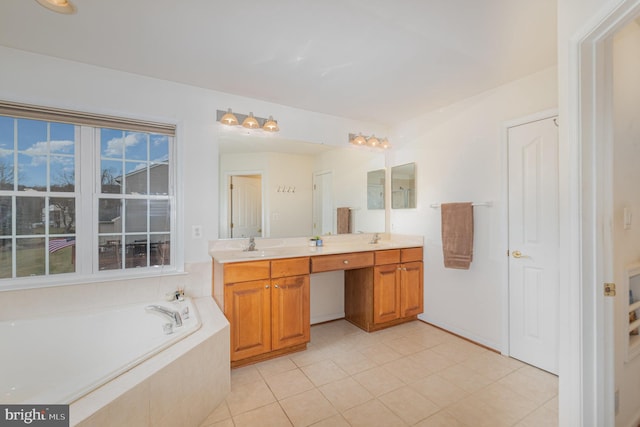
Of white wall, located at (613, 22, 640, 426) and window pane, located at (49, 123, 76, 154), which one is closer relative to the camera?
white wall, located at (613, 22, 640, 426)

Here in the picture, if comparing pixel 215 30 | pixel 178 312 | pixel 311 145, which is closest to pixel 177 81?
pixel 215 30

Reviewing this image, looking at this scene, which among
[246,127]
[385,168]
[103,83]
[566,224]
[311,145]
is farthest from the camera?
[385,168]

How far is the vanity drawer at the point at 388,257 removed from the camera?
115 inches

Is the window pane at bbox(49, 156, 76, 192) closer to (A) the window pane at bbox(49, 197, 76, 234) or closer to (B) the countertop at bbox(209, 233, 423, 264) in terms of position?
(A) the window pane at bbox(49, 197, 76, 234)

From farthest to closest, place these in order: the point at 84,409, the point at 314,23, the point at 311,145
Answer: the point at 311,145 < the point at 314,23 < the point at 84,409

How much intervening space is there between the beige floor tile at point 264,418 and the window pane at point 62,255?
1.76 meters

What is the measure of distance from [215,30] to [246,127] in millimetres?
1021

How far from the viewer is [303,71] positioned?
2252 mm

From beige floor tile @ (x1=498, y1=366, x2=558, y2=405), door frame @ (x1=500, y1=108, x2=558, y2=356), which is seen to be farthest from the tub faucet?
door frame @ (x1=500, y1=108, x2=558, y2=356)

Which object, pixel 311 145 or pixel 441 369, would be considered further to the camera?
pixel 311 145

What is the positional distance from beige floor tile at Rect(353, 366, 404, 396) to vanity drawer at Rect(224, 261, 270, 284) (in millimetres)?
1098

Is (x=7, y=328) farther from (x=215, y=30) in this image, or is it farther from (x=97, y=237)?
(x=215, y=30)

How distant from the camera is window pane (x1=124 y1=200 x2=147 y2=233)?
237 cm

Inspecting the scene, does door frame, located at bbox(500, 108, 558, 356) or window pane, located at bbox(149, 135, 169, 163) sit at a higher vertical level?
window pane, located at bbox(149, 135, 169, 163)
